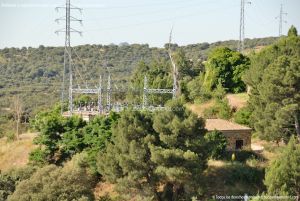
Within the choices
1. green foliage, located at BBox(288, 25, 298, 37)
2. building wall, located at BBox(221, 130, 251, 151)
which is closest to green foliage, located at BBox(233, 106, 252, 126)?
building wall, located at BBox(221, 130, 251, 151)

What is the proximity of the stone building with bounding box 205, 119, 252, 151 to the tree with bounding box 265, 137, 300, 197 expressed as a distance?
20.3 ft

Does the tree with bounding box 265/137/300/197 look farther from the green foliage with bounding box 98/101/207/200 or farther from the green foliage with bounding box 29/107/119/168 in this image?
the green foliage with bounding box 29/107/119/168

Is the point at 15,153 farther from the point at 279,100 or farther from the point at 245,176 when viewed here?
the point at 279,100

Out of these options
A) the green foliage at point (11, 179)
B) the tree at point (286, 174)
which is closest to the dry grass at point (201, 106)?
the tree at point (286, 174)

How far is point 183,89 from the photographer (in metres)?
43.2

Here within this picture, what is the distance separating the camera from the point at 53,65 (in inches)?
3078

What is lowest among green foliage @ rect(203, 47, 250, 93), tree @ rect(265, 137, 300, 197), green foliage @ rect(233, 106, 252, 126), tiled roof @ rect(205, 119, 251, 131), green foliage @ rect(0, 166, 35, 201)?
green foliage @ rect(0, 166, 35, 201)

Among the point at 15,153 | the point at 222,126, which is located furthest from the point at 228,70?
the point at 15,153

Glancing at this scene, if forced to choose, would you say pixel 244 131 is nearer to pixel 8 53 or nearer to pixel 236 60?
pixel 236 60

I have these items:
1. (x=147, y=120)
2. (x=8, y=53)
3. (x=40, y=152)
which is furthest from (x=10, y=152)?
(x=8, y=53)

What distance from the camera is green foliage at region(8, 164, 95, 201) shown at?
73.2 feet

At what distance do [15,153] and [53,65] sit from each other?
47.2 metres

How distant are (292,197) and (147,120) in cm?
793

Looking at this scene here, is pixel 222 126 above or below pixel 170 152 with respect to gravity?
above
